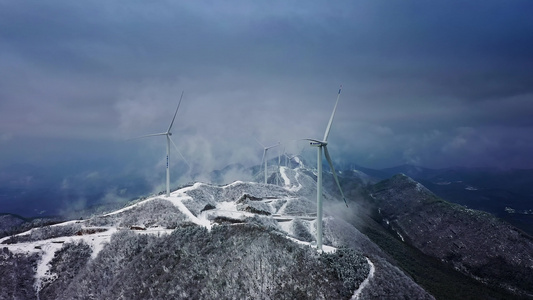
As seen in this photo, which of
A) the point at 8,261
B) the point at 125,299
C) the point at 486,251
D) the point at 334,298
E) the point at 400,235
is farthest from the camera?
the point at 400,235

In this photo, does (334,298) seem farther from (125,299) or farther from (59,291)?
(59,291)

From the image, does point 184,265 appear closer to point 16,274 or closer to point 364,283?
point 364,283

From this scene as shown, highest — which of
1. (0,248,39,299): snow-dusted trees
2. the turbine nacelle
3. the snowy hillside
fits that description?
the turbine nacelle

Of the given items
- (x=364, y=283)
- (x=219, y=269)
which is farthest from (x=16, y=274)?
(x=364, y=283)

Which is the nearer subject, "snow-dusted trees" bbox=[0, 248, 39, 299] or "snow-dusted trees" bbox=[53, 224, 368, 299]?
"snow-dusted trees" bbox=[53, 224, 368, 299]

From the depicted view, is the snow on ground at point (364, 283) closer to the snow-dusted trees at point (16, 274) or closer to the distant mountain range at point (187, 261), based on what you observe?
the distant mountain range at point (187, 261)

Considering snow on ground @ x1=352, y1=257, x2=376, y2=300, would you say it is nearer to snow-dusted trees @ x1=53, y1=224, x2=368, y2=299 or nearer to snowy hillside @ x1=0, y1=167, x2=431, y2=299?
snowy hillside @ x1=0, y1=167, x2=431, y2=299

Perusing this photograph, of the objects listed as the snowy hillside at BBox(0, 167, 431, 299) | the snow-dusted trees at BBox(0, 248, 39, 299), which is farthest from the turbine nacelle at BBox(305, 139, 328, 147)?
the snow-dusted trees at BBox(0, 248, 39, 299)

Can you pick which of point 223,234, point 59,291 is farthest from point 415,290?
point 59,291

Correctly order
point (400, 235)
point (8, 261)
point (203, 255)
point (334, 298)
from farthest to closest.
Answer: point (400, 235)
point (8, 261)
point (203, 255)
point (334, 298)

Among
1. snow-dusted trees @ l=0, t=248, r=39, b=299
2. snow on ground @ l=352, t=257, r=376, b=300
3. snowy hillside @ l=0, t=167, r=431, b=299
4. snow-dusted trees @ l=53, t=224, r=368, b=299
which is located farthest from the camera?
snow-dusted trees @ l=0, t=248, r=39, b=299

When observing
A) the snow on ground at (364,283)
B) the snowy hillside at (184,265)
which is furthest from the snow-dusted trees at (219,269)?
the snow on ground at (364,283)
